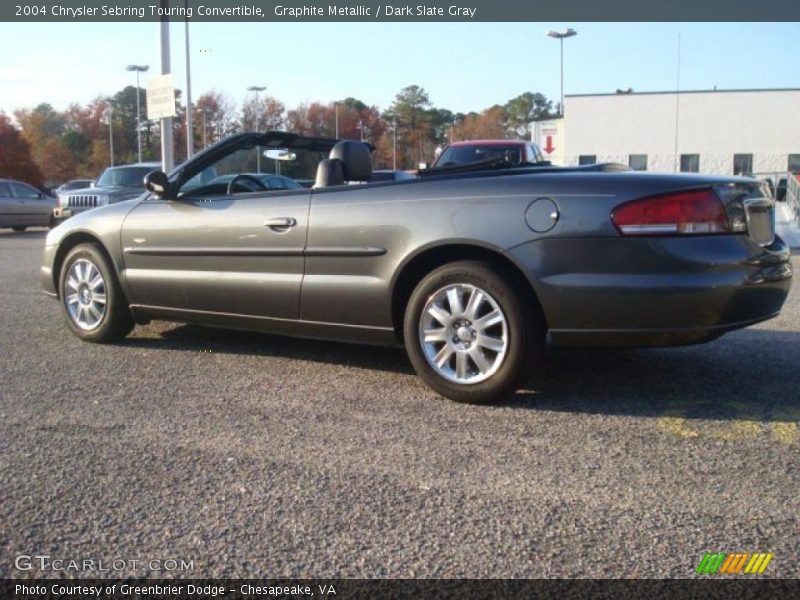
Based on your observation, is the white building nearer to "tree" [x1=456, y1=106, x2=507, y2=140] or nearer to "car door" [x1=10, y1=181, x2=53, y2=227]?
"tree" [x1=456, y1=106, x2=507, y2=140]

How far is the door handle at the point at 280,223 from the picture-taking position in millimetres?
4969

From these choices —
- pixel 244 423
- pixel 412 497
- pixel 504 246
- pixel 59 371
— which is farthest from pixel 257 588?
pixel 59 371

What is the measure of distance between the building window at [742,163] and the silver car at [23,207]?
109ft

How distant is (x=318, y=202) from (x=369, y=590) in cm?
288

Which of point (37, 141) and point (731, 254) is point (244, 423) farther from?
point (37, 141)

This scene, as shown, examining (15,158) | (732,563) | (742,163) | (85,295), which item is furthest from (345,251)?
(15,158)

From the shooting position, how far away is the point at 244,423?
4.04m

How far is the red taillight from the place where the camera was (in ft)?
13.0

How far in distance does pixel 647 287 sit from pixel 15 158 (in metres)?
56.2

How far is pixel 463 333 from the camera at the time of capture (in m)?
4.37

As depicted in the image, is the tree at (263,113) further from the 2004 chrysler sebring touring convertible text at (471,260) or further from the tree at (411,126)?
the tree at (411,126)

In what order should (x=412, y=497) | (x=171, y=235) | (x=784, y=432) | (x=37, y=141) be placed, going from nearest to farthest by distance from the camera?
(x=412, y=497), (x=784, y=432), (x=171, y=235), (x=37, y=141)

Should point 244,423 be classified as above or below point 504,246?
below

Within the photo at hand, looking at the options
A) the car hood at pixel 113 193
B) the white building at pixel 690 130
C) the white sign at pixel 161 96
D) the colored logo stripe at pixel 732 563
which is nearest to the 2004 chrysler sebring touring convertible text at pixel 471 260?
the colored logo stripe at pixel 732 563
